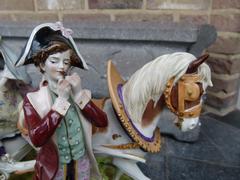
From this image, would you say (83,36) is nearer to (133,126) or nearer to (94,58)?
(94,58)

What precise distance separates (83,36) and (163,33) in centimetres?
41

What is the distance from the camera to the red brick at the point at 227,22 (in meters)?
1.50

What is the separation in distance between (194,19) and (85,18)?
632 millimetres

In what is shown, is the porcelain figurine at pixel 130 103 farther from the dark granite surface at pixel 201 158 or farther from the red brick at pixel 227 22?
the red brick at pixel 227 22

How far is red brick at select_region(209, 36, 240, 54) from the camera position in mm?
1558

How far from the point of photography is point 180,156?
4.37ft

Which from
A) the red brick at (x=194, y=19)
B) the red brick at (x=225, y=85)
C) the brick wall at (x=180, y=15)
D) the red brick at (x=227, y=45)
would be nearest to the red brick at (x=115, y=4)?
the brick wall at (x=180, y=15)

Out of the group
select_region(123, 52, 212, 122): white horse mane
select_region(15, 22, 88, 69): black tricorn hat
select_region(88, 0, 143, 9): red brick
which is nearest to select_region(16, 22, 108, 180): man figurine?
select_region(15, 22, 88, 69): black tricorn hat

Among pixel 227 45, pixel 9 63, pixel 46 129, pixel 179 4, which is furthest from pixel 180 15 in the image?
pixel 46 129

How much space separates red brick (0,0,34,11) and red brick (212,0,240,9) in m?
1.08

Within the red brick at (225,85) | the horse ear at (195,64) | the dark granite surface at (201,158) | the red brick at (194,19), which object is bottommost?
the dark granite surface at (201,158)

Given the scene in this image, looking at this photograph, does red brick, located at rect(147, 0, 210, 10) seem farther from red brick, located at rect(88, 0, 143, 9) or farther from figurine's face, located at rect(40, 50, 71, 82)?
figurine's face, located at rect(40, 50, 71, 82)

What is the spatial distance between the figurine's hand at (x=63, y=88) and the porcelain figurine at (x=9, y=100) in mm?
304

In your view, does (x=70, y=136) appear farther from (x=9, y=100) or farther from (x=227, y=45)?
(x=227, y=45)
